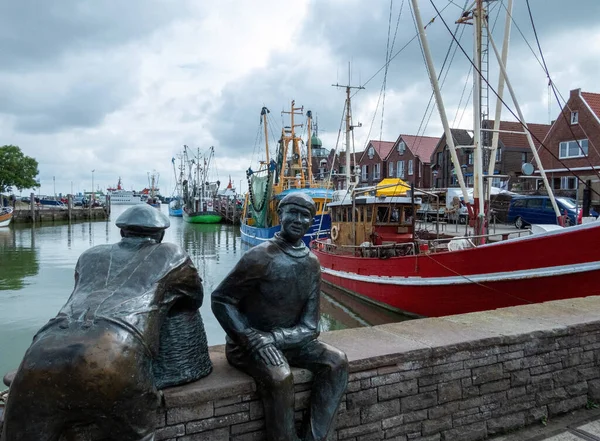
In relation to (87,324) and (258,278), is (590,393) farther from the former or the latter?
(87,324)

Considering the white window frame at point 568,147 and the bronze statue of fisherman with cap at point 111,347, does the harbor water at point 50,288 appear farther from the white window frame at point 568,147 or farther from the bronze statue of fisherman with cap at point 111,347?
the white window frame at point 568,147

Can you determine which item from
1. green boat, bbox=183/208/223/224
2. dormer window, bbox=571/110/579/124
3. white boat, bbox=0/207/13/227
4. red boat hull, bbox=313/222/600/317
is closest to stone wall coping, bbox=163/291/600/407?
red boat hull, bbox=313/222/600/317

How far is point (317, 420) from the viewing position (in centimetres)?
242

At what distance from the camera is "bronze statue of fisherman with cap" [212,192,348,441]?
2328 millimetres

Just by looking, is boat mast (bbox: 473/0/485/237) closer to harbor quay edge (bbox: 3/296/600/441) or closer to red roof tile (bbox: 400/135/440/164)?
harbor quay edge (bbox: 3/296/600/441)

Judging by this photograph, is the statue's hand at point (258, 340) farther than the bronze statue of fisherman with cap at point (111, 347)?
Yes

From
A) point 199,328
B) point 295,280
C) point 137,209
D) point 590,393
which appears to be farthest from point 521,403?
point 137,209

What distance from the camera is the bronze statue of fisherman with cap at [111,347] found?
1682 millimetres

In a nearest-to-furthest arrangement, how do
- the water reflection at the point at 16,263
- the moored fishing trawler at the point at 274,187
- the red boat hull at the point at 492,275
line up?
the red boat hull at the point at 492,275
the water reflection at the point at 16,263
the moored fishing trawler at the point at 274,187

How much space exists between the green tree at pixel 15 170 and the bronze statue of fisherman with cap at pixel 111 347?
5784 centimetres

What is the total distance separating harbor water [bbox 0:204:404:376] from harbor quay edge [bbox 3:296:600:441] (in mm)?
6591

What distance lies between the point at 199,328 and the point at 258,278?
40cm

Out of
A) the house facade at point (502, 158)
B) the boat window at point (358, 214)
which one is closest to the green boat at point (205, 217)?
the house facade at point (502, 158)

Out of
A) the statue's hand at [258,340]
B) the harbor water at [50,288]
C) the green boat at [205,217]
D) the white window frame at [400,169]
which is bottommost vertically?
the harbor water at [50,288]
